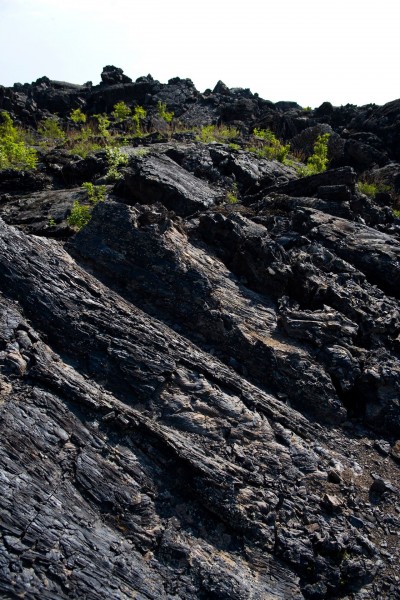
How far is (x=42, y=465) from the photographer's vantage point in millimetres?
6605

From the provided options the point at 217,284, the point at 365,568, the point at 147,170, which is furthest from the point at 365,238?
the point at 365,568

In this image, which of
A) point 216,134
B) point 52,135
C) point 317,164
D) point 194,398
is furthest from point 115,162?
point 194,398

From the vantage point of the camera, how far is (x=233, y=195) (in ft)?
55.3

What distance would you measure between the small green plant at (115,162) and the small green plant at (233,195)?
3790mm

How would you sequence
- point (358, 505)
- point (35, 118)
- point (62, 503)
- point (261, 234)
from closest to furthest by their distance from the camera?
point (62, 503) → point (358, 505) → point (261, 234) → point (35, 118)

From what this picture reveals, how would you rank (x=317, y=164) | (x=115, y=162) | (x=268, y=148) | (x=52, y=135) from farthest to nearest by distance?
1. (x=52, y=135)
2. (x=268, y=148)
3. (x=317, y=164)
4. (x=115, y=162)

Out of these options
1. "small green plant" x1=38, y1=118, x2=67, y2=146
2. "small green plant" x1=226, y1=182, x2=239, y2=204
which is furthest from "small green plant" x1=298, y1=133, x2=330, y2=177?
"small green plant" x1=38, y1=118, x2=67, y2=146

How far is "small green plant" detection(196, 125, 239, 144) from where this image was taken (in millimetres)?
21792

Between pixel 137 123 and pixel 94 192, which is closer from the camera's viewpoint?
pixel 94 192

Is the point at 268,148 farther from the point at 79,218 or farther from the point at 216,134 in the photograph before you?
the point at 79,218

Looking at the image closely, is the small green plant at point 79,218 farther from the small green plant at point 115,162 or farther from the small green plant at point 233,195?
the small green plant at point 233,195

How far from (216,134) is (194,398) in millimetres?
19196

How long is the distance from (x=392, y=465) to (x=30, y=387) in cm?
680

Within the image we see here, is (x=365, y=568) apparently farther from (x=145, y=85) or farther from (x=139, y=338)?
(x=145, y=85)
